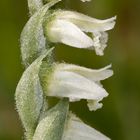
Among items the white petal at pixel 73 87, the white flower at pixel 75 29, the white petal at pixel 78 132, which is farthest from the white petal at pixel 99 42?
the white petal at pixel 78 132

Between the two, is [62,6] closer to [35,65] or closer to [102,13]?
[35,65]

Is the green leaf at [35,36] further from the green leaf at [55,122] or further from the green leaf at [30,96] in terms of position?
the green leaf at [55,122]

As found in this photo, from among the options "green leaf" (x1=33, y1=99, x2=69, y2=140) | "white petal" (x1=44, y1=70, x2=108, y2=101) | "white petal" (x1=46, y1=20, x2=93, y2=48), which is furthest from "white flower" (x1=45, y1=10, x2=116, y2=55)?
"green leaf" (x1=33, y1=99, x2=69, y2=140)

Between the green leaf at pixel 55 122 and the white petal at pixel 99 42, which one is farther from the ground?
the white petal at pixel 99 42

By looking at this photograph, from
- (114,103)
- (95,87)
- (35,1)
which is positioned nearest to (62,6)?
(35,1)

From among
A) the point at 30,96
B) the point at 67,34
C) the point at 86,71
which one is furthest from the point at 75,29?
the point at 30,96

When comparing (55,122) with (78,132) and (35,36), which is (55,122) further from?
(35,36)

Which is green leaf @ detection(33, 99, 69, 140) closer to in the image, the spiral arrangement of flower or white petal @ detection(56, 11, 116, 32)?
the spiral arrangement of flower
